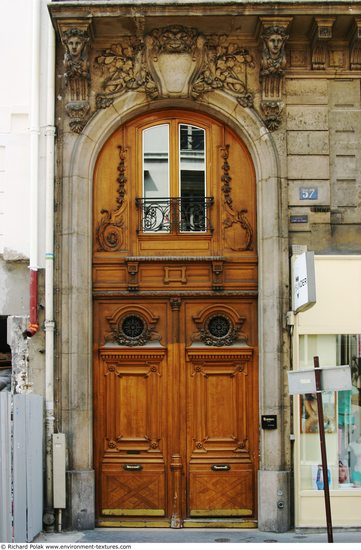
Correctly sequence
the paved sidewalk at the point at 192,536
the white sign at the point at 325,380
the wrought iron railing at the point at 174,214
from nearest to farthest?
the white sign at the point at 325,380
the paved sidewalk at the point at 192,536
the wrought iron railing at the point at 174,214

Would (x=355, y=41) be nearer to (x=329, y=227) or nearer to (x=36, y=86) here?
(x=329, y=227)

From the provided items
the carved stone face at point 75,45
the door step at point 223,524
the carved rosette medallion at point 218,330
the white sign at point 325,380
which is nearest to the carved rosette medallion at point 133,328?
the carved rosette medallion at point 218,330

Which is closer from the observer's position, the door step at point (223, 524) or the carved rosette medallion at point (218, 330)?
the door step at point (223, 524)

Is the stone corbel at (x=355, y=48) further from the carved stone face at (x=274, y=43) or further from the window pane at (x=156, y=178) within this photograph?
the window pane at (x=156, y=178)

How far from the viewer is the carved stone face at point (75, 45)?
1378 cm

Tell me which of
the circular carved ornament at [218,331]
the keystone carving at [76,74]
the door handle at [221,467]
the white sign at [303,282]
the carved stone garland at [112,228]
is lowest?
the door handle at [221,467]

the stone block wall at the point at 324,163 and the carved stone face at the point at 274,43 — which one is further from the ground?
the carved stone face at the point at 274,43

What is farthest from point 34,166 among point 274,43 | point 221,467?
point 221,467

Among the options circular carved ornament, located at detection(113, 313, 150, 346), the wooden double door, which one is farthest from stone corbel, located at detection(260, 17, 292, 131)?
circular carved ornament, located at detection(113, 313, 150, 346)

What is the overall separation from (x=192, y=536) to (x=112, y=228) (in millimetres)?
4378

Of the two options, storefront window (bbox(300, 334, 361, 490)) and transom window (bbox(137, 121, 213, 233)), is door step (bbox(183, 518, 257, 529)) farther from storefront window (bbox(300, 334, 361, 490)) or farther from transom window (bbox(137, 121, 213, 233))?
transom window (bbox(137, 121, 213, 233))

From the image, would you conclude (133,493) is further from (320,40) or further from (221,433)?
(320,40)

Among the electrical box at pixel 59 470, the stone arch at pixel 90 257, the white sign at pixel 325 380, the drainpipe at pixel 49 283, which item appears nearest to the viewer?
the white sign at pixel 325 380

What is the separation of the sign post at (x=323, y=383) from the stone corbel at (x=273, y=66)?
172 inches
